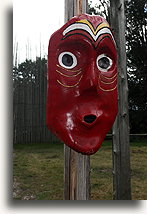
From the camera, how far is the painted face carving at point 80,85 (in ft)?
2.25

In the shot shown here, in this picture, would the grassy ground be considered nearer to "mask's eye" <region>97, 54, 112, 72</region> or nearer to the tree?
the tree

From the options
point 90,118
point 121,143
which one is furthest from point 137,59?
point 90,118

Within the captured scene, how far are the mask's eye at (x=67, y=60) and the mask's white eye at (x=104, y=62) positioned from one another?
0.07 m

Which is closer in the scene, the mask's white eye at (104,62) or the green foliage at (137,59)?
the mask's white eye at (104,62)

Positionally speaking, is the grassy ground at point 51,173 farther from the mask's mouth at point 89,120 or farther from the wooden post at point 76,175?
the mask's mouth at point 89,120

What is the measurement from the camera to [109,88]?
2.40 feet

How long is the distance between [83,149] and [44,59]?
1.70 feet

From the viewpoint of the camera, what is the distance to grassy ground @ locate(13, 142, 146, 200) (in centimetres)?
101

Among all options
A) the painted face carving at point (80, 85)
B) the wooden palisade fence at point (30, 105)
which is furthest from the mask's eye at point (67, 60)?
the wooden palisade fence at point (30, 105)

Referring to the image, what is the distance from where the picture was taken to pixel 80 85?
0.71 metres

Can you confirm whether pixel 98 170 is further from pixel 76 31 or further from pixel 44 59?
pixel 76 31

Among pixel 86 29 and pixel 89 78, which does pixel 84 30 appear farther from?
pixel 89 78

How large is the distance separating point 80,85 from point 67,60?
8 cm

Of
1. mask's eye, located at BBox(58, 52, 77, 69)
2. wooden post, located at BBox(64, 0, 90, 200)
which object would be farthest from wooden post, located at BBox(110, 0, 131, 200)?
mask's eye, located at BBox(58, 52, 77, 69)
